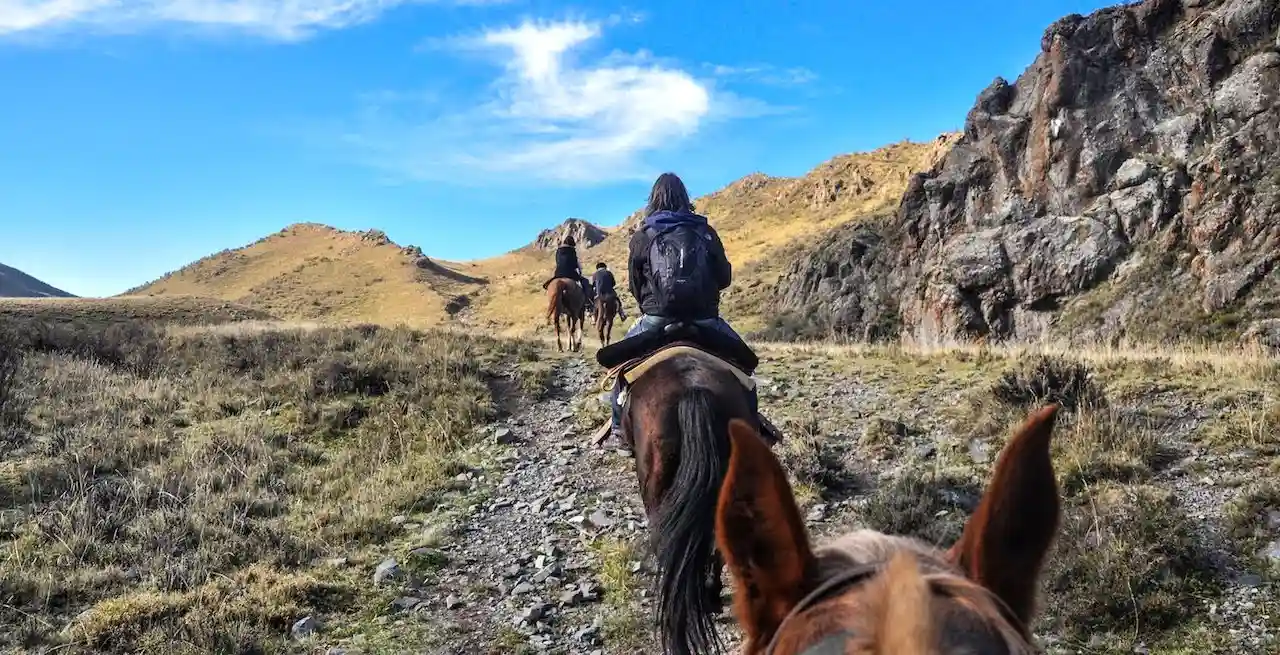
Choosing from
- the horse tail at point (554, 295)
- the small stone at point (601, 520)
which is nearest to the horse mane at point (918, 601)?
the small stone at point (601, 520)

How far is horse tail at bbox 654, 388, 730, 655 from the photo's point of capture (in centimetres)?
358

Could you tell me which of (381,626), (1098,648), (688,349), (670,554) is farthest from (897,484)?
(381,626)

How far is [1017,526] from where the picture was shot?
1.19 meters

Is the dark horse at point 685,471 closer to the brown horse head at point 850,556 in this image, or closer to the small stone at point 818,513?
the small stone at point 818,513

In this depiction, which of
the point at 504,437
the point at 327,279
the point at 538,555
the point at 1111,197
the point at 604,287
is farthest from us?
the point at 327,279

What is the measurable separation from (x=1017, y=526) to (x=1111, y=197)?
23.1 metres

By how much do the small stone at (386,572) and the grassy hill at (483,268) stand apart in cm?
2918

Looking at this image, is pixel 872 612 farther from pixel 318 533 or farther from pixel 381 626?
pixel 318 533

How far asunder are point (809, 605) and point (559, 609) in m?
4.52

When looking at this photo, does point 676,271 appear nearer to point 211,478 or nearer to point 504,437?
point 504,437

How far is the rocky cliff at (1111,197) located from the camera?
55.1 feet

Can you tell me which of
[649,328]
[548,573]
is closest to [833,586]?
[649,328]

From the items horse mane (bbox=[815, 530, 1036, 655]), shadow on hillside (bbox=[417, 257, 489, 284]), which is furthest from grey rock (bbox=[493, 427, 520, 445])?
shadow on hillside (bbox=[417, 257, 489, 284])

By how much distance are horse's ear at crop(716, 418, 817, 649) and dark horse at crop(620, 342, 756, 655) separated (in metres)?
2.38
